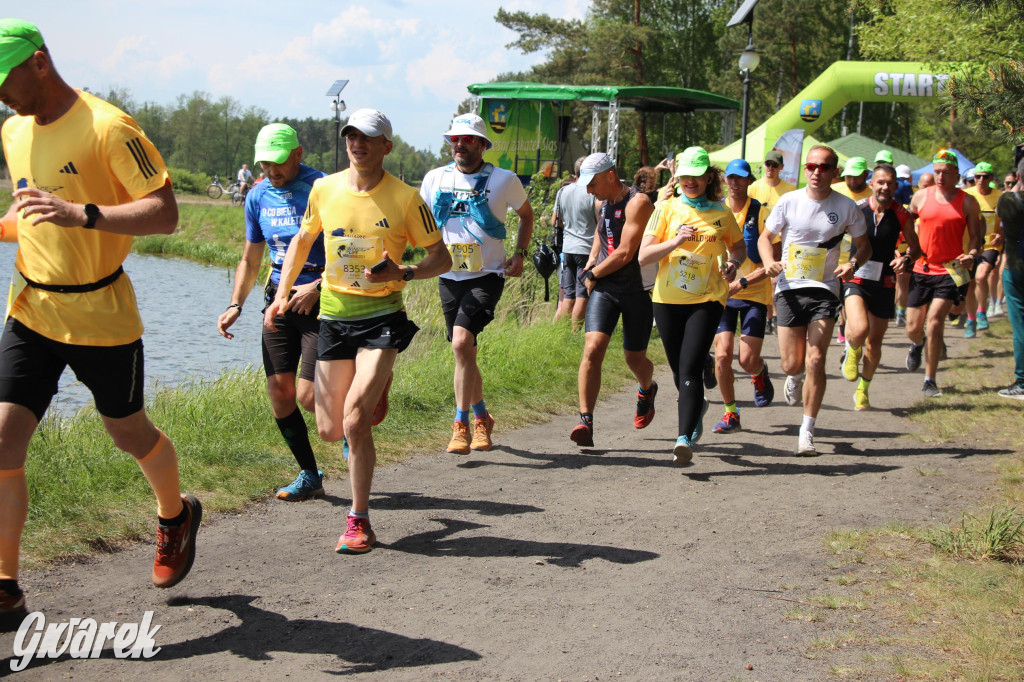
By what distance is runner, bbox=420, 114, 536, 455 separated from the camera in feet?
22.7

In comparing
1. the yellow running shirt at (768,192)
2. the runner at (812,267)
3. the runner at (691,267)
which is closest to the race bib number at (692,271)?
the runner at (691,267)

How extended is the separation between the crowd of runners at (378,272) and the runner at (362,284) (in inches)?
0.4

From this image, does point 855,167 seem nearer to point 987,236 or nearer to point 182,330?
point 987,236

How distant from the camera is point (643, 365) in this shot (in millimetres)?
7449

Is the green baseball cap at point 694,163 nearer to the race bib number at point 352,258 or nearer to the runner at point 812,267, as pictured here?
the runner at point 812,267

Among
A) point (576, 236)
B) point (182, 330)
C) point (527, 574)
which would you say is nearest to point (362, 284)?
point (527, 574)

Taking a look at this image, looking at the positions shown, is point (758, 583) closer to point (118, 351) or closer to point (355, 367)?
point (355, 367)

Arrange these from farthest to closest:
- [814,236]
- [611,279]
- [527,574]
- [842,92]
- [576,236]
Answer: [842,92], [576,236], [814,236], [611,279], [527,574]

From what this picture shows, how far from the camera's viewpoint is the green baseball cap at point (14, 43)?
3.55 meters

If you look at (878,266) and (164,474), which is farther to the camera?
(878,266)

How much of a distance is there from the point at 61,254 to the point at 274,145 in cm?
203

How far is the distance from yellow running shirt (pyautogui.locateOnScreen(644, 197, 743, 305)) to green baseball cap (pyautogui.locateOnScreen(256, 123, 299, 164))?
263 cm

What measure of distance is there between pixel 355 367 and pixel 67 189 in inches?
68.0

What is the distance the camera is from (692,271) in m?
6.98
